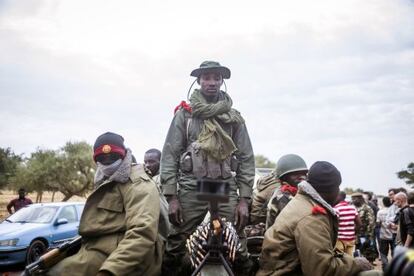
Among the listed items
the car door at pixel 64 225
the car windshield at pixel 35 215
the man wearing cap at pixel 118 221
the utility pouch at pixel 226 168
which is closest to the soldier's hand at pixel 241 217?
the utility pouch at pixel 226 168

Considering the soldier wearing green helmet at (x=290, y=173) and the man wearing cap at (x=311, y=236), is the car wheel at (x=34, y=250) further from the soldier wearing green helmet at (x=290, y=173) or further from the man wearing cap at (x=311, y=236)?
the man wearing cap at (x=311, y=236)

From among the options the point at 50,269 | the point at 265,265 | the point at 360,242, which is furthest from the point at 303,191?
the point at 360,242

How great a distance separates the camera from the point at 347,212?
26.2 feet

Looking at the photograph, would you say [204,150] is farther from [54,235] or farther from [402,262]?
[54,235]

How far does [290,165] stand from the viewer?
526cm

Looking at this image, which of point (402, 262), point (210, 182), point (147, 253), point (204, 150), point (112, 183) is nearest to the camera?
point (402, 262)

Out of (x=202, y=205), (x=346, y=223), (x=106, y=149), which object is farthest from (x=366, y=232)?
(x=106, y=149)

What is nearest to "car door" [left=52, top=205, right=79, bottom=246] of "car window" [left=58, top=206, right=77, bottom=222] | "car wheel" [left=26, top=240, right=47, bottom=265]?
"car window" [left=58, top=206, right=77, bottom=222]

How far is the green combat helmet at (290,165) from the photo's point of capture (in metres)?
5.23

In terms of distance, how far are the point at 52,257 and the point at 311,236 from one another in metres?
1.99

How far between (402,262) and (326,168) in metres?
2.14

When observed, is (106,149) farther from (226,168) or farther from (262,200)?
(262,200)

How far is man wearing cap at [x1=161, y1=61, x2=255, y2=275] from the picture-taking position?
446 centimetres

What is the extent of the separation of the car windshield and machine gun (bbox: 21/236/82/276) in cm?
846
